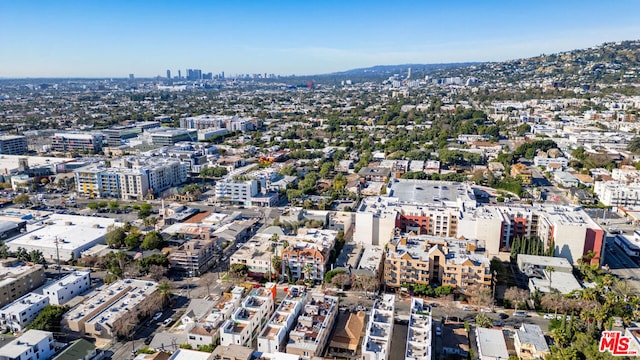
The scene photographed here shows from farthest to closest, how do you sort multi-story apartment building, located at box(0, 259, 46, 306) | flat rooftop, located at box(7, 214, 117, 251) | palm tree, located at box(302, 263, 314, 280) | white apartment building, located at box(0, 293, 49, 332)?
flat rooftop, located at box(7, 214, 117, 251), palm tree, located at box(302, 263, 314, 280), multi-story apartment building, located at box(0, 259, 46, 306), white apartment building, located at box(0, 293, 49, 332)

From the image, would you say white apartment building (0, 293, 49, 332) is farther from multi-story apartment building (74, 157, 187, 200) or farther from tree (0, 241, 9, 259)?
multi-story apartment building (74, 157, 187, 200)

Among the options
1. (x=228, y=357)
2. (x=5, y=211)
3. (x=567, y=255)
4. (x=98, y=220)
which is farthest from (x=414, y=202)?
(x=5, y=211)

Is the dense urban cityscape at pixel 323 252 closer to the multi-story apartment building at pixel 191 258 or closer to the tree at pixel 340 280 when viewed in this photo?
the multi-story apartment building at pixel 191 258

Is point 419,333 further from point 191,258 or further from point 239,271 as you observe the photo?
point 191,258

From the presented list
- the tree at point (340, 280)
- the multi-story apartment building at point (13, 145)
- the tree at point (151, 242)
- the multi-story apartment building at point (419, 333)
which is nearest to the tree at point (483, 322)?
the multi-story apartment building at point (419, 333)

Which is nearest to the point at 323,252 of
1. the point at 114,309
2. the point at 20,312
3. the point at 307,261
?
the point at 307,261

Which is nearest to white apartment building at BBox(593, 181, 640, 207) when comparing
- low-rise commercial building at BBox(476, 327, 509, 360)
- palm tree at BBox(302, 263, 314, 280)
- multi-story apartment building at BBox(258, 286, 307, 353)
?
low-rise commercial building at BBox(476, 327, 509, 360)

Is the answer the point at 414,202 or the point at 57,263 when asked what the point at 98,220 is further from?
the point at 414,202
